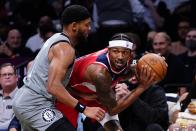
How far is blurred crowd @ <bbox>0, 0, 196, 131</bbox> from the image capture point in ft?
28.6

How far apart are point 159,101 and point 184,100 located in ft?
1.02

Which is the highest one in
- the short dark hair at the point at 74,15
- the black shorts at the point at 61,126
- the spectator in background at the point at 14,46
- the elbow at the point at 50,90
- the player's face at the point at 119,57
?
the short dark hair at the point at 74,15

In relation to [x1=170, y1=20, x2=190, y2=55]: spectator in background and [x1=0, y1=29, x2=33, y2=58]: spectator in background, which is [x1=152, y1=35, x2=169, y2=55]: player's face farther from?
[x1=0, y1=29, x2=33, y2=58]: spectator in background

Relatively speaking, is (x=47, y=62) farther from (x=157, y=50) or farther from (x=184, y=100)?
(x=157, y=50)

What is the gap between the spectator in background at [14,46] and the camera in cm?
1188

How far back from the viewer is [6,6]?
1502cm

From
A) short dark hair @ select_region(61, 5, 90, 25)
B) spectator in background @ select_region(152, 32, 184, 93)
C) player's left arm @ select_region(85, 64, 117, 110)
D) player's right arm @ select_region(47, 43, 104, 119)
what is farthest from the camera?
spectator in background @ select_region(152, 32, 184, 93)

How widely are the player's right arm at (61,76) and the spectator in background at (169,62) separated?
3883mm

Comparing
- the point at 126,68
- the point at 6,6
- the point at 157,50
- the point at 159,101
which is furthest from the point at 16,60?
the point at 6,6

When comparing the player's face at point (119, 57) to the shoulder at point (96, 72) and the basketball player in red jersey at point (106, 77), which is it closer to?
the basketball player in red jersey at point (106, 77)

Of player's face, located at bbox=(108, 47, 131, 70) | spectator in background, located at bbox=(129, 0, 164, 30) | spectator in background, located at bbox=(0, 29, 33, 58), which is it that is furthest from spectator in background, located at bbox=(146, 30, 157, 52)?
player's face, located at bbox=(108, 47, 131, 70)

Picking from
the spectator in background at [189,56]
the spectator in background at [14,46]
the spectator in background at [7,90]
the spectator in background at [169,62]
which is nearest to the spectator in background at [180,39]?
the spectator in background at [189,56]

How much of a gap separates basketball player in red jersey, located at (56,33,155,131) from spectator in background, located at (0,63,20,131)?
2128mm

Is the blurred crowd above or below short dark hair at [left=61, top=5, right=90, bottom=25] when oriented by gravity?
below
